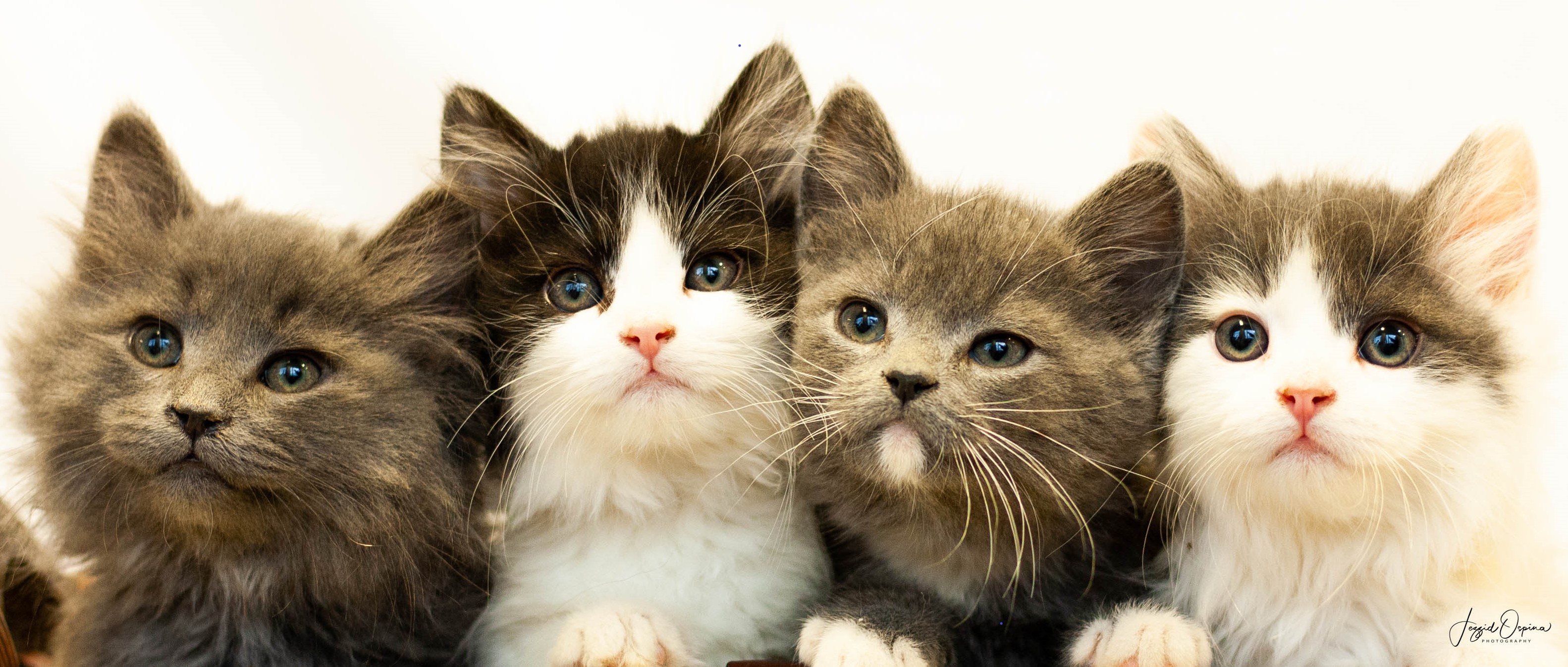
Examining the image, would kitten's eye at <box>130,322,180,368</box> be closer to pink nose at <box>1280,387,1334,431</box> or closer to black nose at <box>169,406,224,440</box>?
black nose at <box>169,406,224,440</box>

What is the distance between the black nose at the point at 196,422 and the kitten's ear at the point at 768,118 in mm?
760

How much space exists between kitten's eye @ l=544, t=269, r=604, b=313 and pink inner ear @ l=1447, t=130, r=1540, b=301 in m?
1.11

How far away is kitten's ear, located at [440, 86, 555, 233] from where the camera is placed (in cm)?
165

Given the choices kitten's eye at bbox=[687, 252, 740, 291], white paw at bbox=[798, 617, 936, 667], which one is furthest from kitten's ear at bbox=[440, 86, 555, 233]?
white paw at bbox=[798, 617, 936, 667]

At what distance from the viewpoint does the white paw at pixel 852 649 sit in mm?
1360

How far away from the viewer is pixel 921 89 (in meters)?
2.41

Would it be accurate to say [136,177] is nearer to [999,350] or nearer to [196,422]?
[196,422]

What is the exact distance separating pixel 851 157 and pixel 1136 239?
0.42 m

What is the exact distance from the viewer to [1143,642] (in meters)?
1.34

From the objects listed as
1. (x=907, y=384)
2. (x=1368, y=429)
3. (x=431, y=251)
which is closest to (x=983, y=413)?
(x=907, y=384)

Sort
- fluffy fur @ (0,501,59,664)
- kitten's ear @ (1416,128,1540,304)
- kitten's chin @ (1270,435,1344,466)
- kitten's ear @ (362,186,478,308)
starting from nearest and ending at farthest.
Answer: kitten's chin @ (1270,435,1344,466) < kitten's ear @ (1416,128,1540,304) < kitten's ear @ (362,186,478,308) < fluffy fur @ (0,501,59,664)

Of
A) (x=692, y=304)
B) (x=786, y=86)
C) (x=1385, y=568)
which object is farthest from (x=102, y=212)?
(x=1385, y=568)

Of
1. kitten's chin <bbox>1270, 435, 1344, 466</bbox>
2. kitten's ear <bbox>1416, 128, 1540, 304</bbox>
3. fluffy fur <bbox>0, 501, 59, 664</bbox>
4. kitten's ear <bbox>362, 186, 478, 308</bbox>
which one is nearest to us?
kitten's chin <bbox>1270, 435, 1344, 466</bbox>

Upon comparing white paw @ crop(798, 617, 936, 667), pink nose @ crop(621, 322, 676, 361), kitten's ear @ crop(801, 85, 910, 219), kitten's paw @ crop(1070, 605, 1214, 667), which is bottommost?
white paw @ crop(798, 617, 936, 667)
